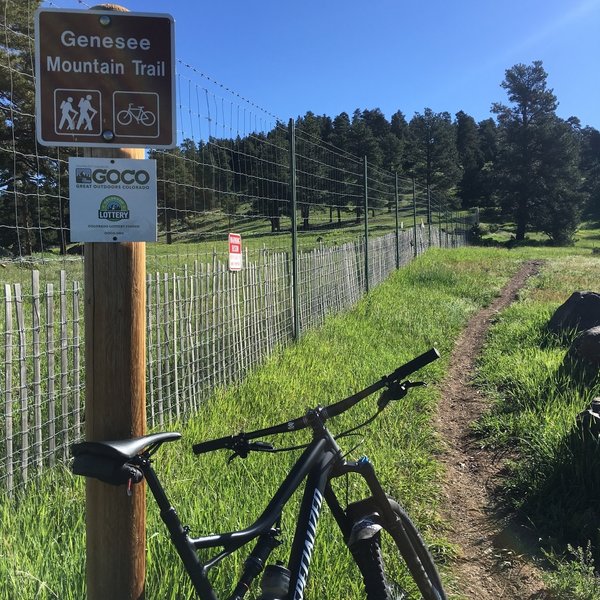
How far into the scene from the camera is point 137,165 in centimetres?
184

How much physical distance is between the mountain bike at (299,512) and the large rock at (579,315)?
5.77m

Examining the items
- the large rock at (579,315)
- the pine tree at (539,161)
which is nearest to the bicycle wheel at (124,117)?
the large rock at (579,315)

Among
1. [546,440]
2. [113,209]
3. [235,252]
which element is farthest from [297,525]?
[235,252]

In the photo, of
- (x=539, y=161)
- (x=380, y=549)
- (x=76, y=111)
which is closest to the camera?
(x=76, y=111)

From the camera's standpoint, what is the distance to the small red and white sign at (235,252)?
5547mm

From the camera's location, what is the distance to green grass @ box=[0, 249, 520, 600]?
2.44m

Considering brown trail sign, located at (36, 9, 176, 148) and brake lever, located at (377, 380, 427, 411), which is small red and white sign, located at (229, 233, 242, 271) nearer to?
brown trail sign, located at (36, 9, 176, 148)

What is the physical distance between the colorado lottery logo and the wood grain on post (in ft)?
0.29

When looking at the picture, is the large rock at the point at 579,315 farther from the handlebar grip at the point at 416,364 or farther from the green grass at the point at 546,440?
the handlebar grip at the point at 416,364

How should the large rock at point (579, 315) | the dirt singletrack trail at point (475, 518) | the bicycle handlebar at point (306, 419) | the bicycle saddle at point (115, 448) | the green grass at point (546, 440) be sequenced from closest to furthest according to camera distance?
1. the bicycle saddle at point (115, 448)
2. the bicycle handlebar at point (306, 419)
3. the dirt singletrack trail at point (475, 518)
4. the green grass at point (546, 440)
5. the large rock at point (579, 315)

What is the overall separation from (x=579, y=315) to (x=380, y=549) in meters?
6.25

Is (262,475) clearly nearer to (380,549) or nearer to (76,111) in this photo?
(380,549)

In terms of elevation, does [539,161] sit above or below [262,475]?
above

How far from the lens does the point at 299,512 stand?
1.97 metres
